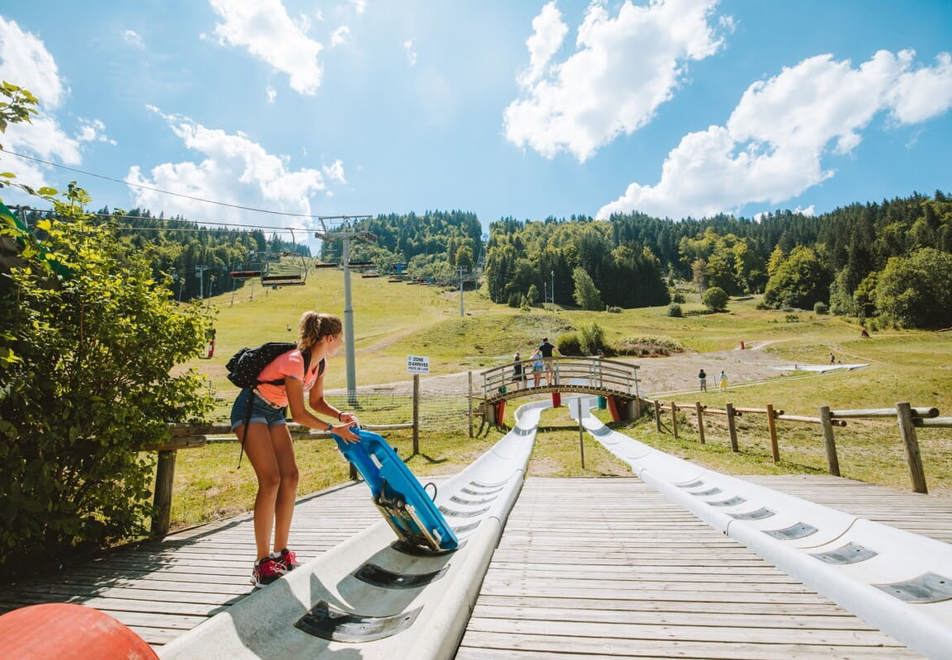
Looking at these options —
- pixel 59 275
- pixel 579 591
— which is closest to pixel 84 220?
pixel 59 275

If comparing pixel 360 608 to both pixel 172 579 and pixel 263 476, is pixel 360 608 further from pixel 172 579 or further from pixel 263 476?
pixel 172 579

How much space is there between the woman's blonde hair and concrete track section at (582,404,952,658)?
142 inches

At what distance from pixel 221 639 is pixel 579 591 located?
2018 mm

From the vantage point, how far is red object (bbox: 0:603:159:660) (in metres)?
1.36

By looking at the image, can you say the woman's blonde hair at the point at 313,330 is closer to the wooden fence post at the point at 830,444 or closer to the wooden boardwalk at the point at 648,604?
the wooden boardwalk at the point at 648,604

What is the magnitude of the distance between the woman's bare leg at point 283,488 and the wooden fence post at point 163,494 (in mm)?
2572

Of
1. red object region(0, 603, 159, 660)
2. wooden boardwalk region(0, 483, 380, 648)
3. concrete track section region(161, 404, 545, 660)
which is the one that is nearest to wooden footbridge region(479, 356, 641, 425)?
wooden boardwalk region(0, 483, 380, 648)

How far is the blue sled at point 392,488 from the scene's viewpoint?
359 cm

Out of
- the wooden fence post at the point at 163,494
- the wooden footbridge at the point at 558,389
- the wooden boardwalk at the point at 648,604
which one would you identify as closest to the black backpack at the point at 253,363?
the wooden boardwalk at the point at 648,604

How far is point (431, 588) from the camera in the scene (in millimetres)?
3156

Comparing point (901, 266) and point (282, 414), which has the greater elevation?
point (901, 266)

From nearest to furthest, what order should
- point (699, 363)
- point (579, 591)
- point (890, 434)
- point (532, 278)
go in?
point (579, 591) < point (890, 434) < point (699, 363) < point (532, 278)

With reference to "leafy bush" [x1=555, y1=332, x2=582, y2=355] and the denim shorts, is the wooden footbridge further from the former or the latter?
"leafy bush" [x1=555, y1=332, x2=582, y2=355]

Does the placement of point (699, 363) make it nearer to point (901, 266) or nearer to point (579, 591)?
point (579, 591)
